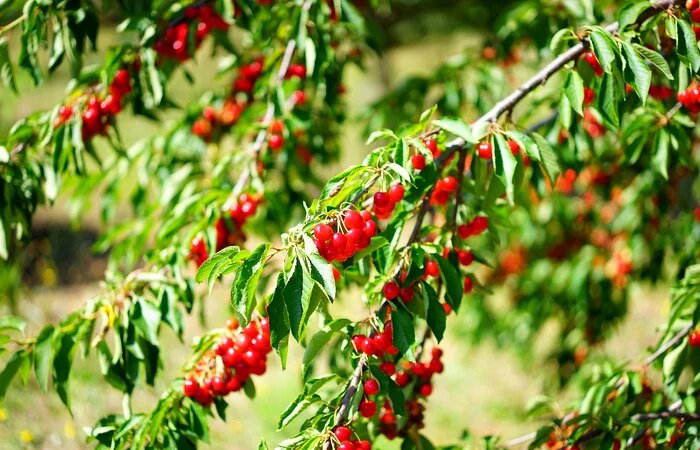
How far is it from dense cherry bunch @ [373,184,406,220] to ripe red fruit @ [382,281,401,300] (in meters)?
0.17

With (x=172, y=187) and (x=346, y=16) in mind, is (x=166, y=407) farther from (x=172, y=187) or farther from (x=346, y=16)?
(x=346, y=16)

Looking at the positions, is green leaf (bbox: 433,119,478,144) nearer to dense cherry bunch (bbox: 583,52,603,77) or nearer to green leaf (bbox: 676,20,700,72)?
dense cherry bunch (bbox: 583,52,603,77)

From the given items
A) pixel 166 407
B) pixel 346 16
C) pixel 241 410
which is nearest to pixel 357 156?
pixel 241 410

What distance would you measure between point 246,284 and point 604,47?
3.15 ft

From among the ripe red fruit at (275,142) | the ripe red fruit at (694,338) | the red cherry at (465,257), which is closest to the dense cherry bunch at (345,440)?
the red cherry at (465,257)

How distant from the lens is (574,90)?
1579 mm

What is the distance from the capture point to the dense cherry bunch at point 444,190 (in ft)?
5.61

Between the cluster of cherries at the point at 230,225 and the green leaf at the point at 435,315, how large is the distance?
2.19 feet

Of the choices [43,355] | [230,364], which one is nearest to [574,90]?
[230,364]

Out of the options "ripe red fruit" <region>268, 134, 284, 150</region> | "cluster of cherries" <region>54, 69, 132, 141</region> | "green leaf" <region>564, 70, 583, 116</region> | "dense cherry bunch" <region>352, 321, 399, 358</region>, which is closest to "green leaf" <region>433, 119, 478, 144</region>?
"green leaf" <region>564, 70, 583, 116</region>

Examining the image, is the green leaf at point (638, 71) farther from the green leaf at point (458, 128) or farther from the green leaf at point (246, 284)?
the green leaf at point (246, 284)

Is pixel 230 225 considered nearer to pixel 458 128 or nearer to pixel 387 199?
pixel 387 199

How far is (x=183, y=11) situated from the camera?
2070 millimetres

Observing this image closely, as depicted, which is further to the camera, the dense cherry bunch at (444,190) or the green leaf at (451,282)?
the dense cherry bunch at (444,190)
